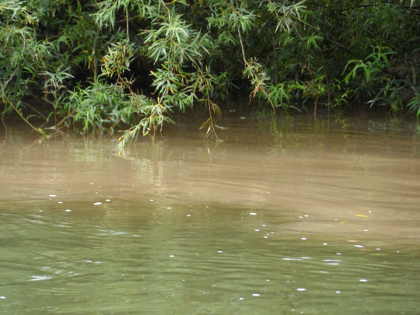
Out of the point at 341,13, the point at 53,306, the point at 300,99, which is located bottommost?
the point at 53,306

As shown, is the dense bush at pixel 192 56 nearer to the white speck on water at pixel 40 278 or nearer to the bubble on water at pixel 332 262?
the bubble on water at pixel 332 262

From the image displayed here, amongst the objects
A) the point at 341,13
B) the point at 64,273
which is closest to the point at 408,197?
the point at 64,273

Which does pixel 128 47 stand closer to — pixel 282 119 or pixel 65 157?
pixel 65 157

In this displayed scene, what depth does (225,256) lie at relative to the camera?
15.3 ft

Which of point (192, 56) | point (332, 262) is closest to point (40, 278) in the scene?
point (332, 262)

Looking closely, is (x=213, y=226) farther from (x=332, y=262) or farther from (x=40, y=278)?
(x=40, y=278)

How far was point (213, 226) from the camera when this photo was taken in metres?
5.47

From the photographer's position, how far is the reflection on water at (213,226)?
393 cm

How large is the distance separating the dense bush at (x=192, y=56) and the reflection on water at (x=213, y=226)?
2.17 ft

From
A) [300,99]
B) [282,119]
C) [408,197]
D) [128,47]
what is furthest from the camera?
[300,99]

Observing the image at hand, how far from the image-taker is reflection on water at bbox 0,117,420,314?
3.93 meters

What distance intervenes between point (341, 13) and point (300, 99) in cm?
126

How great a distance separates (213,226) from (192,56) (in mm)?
3738

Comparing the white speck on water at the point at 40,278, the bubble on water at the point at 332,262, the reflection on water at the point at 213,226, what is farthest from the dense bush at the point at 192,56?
the white speck on water at the point at 40,278
